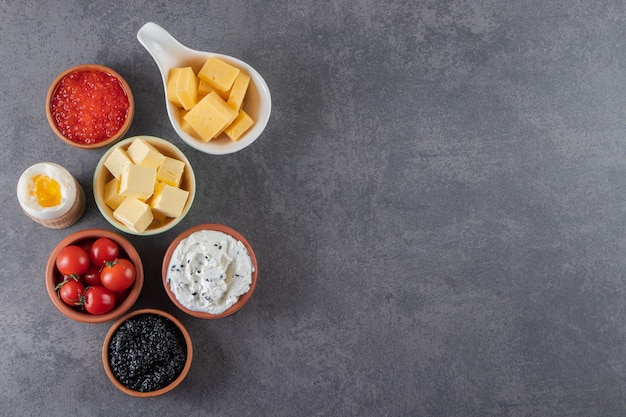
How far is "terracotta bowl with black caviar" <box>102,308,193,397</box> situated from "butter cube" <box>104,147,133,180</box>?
0.42 m

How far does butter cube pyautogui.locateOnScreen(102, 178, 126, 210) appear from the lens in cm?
186

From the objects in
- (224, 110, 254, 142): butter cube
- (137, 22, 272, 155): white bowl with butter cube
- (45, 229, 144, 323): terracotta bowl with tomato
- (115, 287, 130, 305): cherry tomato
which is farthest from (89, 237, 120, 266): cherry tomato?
(224, 110, 254, 142): butter cube

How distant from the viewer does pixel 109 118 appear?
1.93 m

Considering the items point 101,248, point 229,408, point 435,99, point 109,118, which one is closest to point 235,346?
point 229,408

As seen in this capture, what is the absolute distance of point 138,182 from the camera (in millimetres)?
1808

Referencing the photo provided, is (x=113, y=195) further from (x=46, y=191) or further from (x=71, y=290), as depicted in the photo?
(x=71, y=290)

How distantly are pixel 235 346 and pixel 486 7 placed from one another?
4.68 ft

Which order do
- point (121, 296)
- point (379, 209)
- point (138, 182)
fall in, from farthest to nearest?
point (379, 209) → point (121, 296) → point (138, 182)

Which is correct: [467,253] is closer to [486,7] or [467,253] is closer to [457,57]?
[457,57]

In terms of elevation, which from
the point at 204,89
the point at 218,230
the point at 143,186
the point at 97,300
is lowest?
the point at 97,300

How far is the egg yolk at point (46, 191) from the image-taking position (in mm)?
1812

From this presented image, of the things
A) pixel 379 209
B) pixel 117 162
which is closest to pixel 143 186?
pixel 117 162

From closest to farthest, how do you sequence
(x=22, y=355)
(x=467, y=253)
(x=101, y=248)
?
(x=101, y=248), (x=22, y=355), (x=467, y=253)

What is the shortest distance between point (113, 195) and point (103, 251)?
0.55ft
